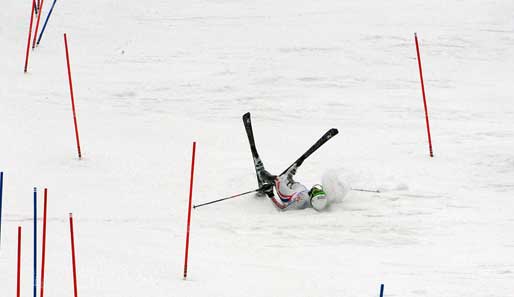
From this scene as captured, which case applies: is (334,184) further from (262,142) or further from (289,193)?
(262,142)

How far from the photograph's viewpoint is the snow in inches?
402

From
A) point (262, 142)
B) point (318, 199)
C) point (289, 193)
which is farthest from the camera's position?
point (262, 142)

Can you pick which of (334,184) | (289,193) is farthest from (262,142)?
(334,184)

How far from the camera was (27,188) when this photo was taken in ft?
42.0

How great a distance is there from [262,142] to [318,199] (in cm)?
317

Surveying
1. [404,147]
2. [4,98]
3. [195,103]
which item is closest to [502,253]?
[404,147]

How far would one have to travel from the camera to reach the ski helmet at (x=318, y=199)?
467 inches

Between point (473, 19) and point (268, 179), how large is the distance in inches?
350

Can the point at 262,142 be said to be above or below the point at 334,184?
above

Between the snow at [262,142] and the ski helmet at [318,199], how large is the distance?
0.22m

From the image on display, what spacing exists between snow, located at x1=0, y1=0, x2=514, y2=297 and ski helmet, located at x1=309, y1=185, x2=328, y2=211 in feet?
0.73

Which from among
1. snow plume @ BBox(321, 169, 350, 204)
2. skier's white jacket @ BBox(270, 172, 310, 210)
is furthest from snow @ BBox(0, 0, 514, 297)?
skier's white jacket @ BBox(270, 172, 310, 210)

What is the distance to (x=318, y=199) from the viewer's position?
11.9 m

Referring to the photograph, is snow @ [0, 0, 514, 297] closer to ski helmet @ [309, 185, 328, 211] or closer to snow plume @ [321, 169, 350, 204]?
snow plume @ [321, 169, 350, 204]
